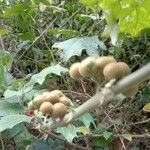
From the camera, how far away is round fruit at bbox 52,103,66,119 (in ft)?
2.81

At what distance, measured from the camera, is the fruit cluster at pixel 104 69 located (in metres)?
0.70

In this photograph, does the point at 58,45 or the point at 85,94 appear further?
the point at 85,94

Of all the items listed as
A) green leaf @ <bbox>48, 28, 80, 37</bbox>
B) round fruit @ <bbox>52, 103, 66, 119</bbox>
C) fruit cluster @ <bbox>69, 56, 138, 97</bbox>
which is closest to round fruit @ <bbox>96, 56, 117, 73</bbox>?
fruit cluster @ <bbox>69, 56, 138, 97</bbox>

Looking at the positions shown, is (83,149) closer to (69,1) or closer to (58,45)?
(58,45)

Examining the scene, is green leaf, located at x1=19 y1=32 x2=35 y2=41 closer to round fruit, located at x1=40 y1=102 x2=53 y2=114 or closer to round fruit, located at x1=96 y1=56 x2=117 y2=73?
round fruit, located at x1=40 y1=102 x2=53 y2=114

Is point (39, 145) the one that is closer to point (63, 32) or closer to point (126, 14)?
point (63, 32)

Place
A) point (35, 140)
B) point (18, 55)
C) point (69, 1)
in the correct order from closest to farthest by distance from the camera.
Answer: point (35, 140), point (18, 55), point (69, 1)

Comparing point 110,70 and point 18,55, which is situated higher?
point 110,70

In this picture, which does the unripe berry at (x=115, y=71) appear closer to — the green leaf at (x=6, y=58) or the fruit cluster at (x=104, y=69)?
the fruit cluster at (x=104, y=69)

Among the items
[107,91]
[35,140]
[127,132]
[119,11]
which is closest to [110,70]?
[107,91]

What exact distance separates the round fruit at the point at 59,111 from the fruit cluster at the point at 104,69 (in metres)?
0.09

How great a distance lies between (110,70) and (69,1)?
2.08 m

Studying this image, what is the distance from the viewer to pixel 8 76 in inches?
82.0

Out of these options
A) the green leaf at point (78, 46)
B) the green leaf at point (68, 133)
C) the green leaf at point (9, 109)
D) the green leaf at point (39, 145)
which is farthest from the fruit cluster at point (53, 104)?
the green leaf at point (78, 46)
